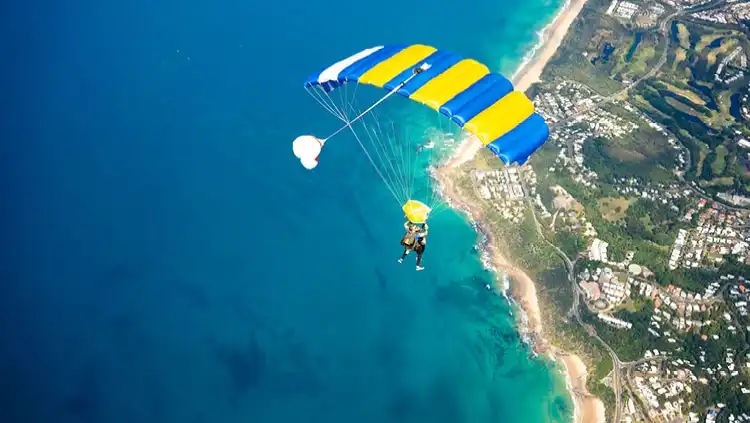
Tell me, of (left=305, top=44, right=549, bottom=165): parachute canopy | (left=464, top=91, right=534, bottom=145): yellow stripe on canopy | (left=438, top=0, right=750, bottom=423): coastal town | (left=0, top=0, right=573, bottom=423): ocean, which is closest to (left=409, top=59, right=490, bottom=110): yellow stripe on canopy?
(left=305, top=44, right=549, bottom=165): parachute canopy

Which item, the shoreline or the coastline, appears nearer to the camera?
the shoreline

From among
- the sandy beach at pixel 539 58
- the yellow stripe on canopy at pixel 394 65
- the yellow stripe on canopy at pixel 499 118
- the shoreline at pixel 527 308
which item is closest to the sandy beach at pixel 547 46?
the sandy beach at pixel 539 58

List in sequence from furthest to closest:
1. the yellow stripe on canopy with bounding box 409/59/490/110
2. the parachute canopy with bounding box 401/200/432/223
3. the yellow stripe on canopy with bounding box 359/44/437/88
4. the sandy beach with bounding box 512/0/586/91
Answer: the sandy beach with bounding box 512/0/586/91, the yellow stripe on canopy with bounding box 359/44/437/88, the yellow stripe on canopy with bounding box 409/59/490/110, the parachute canopy with bounding box 401/200/432/223

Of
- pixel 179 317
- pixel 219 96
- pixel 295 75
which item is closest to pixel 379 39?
pixel 295 75

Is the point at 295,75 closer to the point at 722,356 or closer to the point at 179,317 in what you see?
the point at 179,317

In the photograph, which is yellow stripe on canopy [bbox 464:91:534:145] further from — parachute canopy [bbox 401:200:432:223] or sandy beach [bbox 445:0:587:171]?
sandy beach [bbox 445:0:587:171]

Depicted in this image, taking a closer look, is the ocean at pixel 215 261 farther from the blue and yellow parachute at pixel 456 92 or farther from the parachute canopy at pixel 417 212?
the blue and yellow parachute at pixel 456 92
